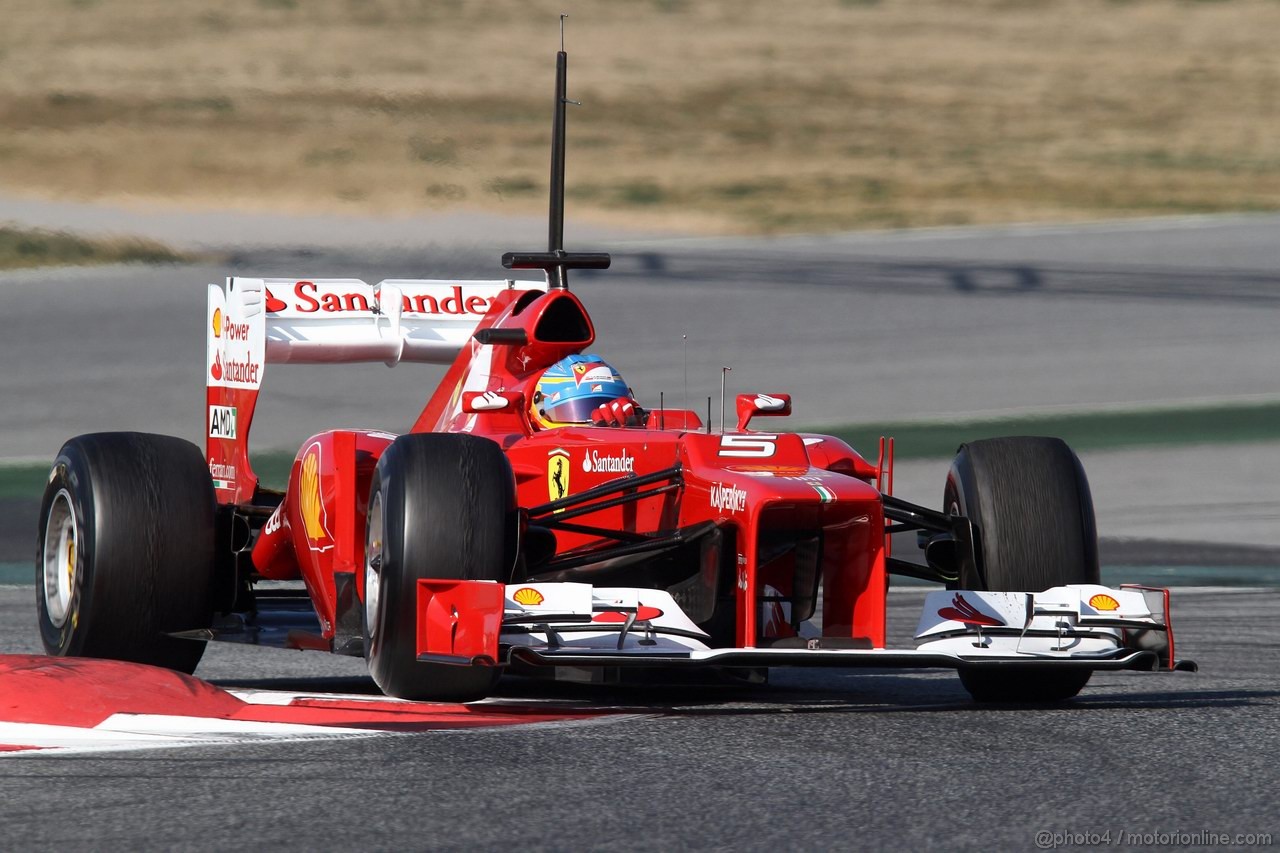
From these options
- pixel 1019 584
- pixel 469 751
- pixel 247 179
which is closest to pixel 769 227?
pixel 247 179

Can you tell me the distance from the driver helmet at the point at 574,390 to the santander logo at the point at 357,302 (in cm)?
167

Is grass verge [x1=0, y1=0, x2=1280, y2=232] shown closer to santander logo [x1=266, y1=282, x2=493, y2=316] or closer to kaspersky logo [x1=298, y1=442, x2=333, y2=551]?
santander logo [x1=266, y1=282, x2=493, y2=316]

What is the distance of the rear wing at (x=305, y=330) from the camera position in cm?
906

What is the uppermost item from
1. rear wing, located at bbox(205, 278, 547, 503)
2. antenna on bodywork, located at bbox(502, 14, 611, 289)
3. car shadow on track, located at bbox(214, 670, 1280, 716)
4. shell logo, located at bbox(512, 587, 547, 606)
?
antenna on bodywork, located at bbox(502, 14, 611, 289)

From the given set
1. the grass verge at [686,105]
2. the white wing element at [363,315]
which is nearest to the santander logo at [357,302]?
the white wing element at [363,315]

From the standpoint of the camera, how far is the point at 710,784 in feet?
17.0

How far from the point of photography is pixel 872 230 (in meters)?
23.7

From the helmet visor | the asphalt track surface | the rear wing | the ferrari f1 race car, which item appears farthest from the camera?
the rear wing

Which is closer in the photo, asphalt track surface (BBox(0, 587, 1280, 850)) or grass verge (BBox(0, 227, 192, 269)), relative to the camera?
asphalt track surface (BBox(0, 587, 1280, 850))

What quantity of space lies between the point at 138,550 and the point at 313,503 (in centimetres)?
67

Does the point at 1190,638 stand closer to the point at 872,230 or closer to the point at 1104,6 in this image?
the point at 872,230

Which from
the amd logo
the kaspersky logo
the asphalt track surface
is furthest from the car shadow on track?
the amd logo

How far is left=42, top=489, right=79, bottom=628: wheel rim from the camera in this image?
8039 mm

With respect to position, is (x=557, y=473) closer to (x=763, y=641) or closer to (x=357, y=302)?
(x=763, y=641)
